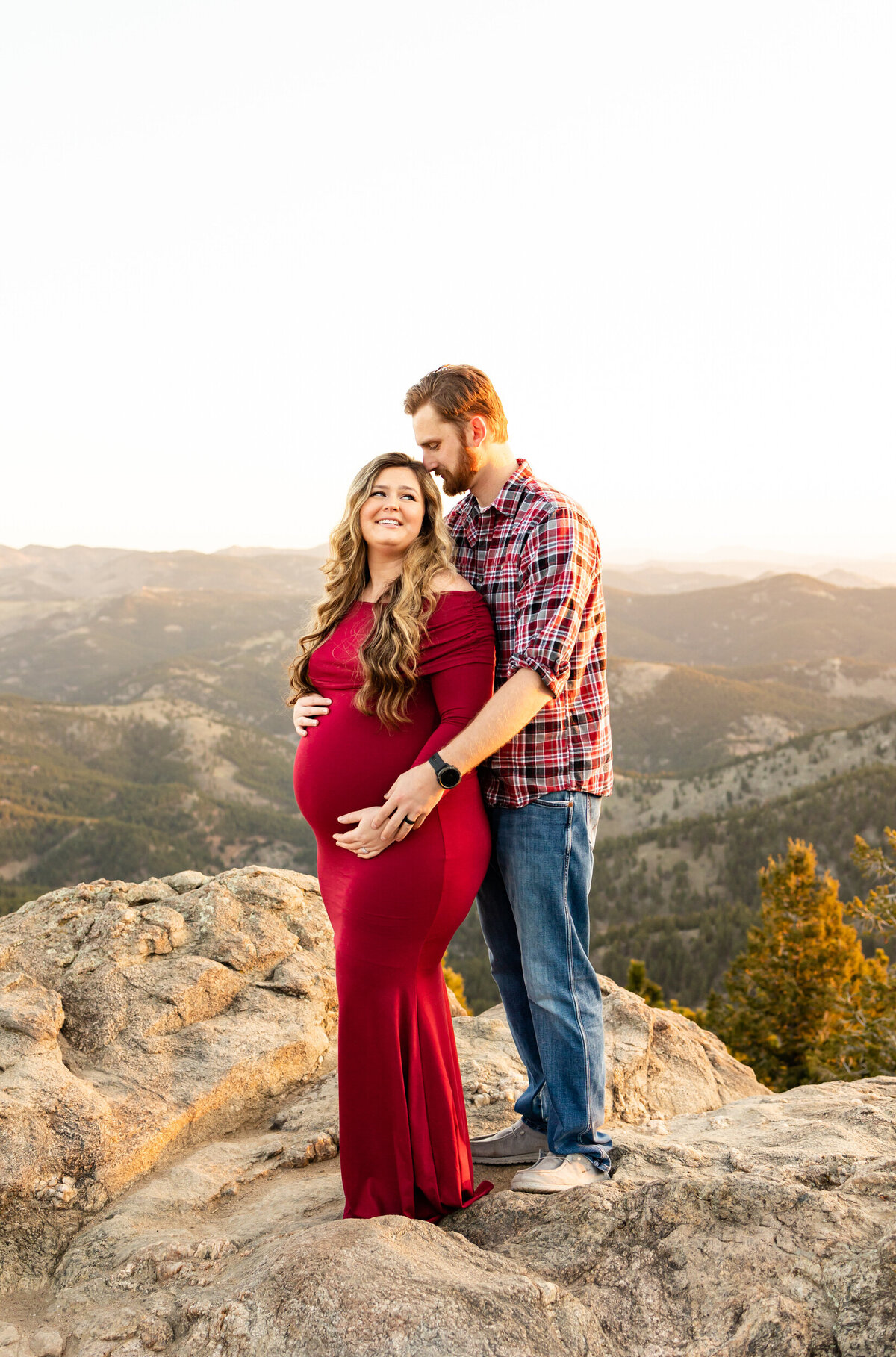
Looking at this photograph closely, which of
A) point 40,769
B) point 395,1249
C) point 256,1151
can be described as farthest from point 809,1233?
point 40,769

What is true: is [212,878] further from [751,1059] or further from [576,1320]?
[751,1059]

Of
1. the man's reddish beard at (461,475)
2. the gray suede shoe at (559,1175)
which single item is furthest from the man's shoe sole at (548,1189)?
the man's reddish beard at (461,475)

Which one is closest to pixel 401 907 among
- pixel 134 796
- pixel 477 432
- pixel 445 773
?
pixel 445 773

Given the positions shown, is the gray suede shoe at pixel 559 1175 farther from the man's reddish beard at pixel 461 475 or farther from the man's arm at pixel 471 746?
the man's reddish beard at pixel 461 475

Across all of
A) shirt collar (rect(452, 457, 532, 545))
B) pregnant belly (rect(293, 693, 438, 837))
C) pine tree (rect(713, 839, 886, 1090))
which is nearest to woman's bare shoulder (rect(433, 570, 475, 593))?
shirt collar (rect(452, 457, 532, 545))

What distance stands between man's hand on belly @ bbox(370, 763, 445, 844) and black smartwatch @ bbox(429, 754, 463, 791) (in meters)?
0.01

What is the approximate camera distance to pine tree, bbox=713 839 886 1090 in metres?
18.5

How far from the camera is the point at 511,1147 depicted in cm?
427

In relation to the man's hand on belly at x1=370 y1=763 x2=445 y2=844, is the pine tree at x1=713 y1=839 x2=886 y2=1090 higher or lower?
lower

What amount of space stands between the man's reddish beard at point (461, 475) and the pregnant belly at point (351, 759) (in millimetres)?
1098

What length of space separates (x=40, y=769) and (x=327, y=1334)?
168 metres

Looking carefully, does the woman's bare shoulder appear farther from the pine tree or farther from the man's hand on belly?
the pine tree

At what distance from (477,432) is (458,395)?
20 cm

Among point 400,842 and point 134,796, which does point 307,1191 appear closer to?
point 400,842
